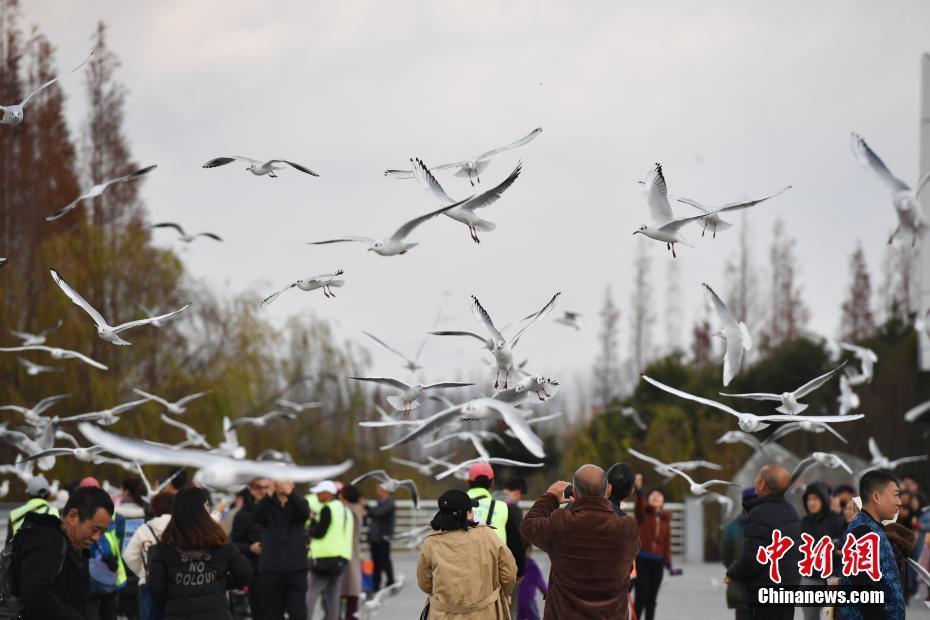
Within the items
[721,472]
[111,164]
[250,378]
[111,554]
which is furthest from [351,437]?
[111,554]

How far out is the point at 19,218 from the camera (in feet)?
103

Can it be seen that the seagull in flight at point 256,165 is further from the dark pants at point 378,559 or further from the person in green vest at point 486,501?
the dark pants at point 378,559

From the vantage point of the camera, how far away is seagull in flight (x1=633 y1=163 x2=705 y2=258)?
958cm

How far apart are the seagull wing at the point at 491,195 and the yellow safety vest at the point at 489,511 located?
1.98 meters

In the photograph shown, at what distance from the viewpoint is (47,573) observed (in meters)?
6.61

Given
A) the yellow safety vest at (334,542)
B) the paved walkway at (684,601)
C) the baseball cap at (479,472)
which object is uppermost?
the baseball cap at (479,472)

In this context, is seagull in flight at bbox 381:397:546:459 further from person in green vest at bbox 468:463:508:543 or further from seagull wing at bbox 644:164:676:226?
seagull wing at bbox 644:164:676:226

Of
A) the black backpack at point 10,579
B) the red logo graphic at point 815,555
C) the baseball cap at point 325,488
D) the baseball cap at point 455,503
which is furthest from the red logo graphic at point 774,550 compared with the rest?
the baseball cap at point 325,488

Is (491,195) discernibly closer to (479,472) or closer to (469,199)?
(469,199)

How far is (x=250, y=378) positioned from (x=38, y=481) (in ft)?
63.6

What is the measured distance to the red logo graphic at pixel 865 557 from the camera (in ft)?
21.4

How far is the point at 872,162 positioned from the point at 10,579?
17.6 ft

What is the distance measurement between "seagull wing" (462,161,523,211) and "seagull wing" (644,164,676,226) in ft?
3.63

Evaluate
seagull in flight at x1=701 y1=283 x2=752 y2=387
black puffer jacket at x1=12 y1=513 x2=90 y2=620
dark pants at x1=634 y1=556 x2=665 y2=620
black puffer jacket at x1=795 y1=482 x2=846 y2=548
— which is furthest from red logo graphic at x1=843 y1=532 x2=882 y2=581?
dark pants at x1=634 y1=556 x2=665 y2=620
